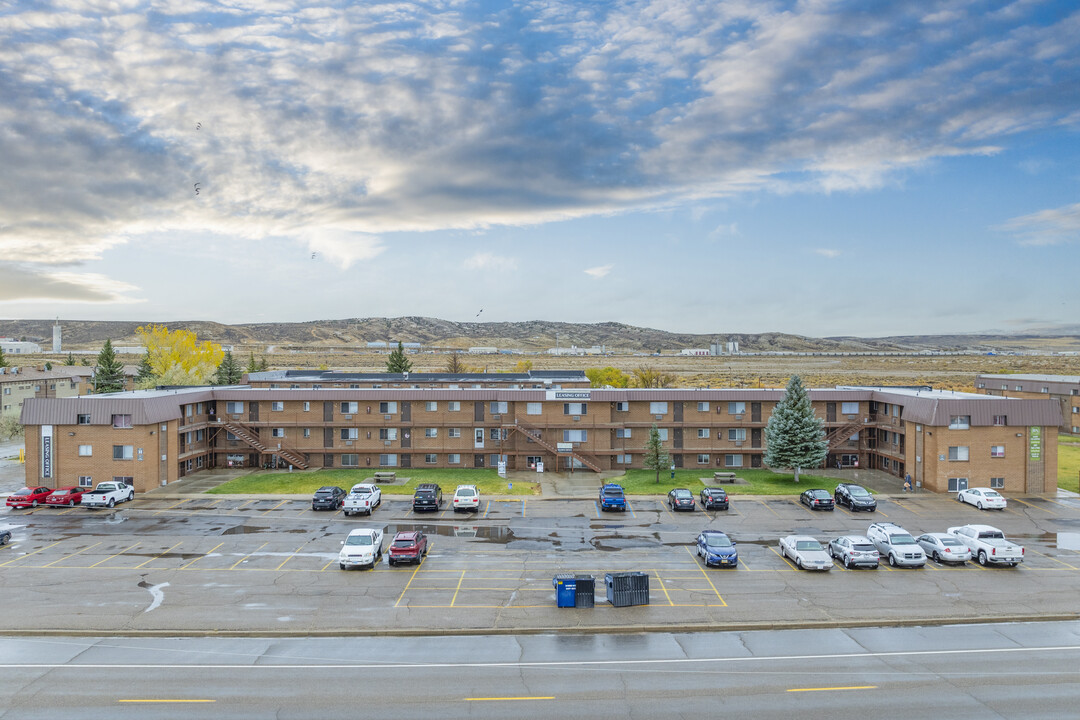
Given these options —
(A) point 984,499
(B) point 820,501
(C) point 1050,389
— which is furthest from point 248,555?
(C) point 1050,389

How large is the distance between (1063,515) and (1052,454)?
8928mm

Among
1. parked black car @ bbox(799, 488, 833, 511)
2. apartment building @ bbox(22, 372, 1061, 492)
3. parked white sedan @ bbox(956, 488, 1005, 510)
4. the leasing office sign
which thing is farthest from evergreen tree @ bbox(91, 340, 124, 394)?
parked white sedan @ bbox(956, 488, 1005, 510)

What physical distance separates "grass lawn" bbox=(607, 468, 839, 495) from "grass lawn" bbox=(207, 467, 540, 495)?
8.03 m

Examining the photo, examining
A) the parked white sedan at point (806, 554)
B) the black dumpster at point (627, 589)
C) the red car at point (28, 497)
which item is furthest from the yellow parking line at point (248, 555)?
the parked white sedan at point (806, 554)

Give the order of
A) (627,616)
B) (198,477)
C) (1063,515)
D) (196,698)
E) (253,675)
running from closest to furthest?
(196,698)
(253,675)
(627,616)
(1063,515)
(198,477)

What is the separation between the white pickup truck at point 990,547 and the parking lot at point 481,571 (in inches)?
31.0

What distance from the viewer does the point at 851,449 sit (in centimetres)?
5869

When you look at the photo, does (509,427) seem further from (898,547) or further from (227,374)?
(227,374)

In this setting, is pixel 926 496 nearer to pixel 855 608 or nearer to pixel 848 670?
pixel 855 608

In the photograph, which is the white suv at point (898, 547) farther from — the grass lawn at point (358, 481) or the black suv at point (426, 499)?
Answer: the black suv at point (426, 499)

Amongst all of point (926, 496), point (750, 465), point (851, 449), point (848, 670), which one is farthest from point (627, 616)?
point (851, 449)

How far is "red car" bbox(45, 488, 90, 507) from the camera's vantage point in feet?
146

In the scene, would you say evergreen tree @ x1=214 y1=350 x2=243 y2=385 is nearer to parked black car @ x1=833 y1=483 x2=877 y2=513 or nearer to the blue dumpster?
parked black car @ x1=833 y1=483 x2=877 y2=513

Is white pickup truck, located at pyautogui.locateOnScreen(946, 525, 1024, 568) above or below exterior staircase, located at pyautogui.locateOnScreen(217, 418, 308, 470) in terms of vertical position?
below
